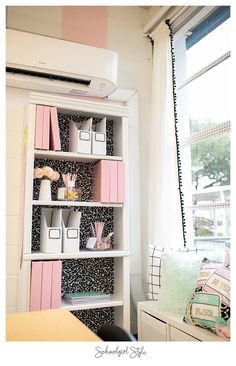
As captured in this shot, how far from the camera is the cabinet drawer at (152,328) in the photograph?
54.6 inches

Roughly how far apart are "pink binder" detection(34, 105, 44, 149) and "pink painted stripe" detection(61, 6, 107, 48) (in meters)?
0.73

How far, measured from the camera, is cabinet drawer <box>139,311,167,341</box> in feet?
4.55

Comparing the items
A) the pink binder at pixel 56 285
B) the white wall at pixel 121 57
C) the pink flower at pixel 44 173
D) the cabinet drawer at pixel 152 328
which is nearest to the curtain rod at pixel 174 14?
the white wall at pixel 121 57

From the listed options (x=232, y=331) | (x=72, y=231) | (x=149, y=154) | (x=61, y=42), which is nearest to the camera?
(x=232, y=331)

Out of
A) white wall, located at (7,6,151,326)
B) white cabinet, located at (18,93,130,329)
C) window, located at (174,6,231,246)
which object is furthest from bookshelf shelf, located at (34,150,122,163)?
window, located at (174,6,231,246)

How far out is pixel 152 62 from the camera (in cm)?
229

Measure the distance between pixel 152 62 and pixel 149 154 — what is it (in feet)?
2.32

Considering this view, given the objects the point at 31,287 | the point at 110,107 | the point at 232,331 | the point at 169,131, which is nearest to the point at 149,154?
the point at 169,131

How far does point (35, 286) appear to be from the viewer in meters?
1.54

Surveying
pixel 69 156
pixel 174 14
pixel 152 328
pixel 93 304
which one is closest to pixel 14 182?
pixel 69 156

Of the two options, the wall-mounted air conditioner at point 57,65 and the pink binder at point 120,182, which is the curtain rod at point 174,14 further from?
the pink binder at point 120,182

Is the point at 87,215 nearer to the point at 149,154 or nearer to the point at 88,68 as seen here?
the point at 149,154

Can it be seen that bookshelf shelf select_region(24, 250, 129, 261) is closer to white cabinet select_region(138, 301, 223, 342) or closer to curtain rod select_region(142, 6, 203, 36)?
white cabinet select_region(138, 301, 223, 342)

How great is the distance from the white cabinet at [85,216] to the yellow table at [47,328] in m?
0.61
